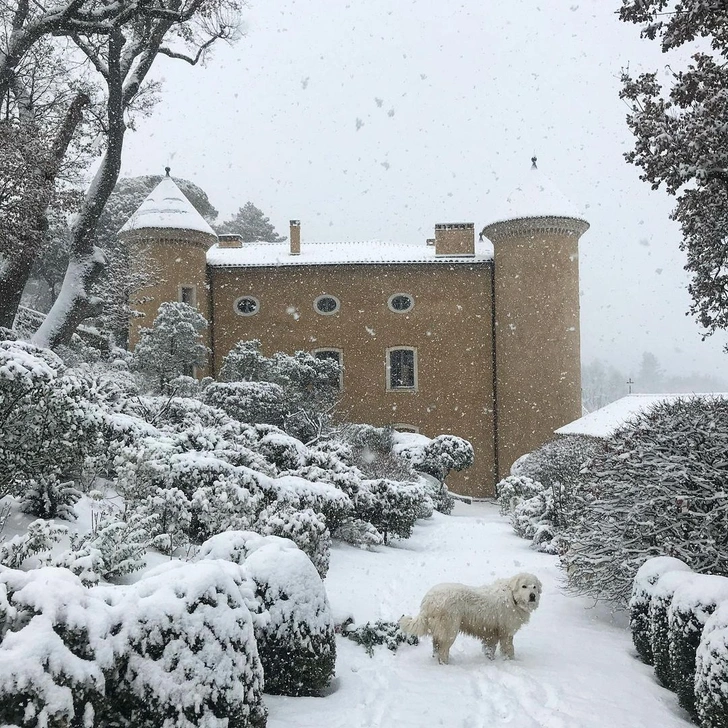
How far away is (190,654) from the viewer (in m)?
2.95

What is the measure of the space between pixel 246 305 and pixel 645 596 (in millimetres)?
23015

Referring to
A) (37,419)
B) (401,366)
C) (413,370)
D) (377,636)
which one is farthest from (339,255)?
(377,636)

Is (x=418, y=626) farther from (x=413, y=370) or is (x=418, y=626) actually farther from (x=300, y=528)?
(x=413, y=370)

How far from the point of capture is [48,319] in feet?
38.0

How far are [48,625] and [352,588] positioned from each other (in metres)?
5.35

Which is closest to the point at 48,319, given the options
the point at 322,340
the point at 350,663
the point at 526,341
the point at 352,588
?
the point at 352,588

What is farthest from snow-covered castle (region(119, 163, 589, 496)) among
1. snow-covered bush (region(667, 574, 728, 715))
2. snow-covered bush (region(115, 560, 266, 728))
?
snow-covered bush (region(115, 560, 266, 728))

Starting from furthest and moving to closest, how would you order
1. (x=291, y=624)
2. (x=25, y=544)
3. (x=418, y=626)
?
(x=418, y=626)
(x=25, y=544)
(x=291, y=624)

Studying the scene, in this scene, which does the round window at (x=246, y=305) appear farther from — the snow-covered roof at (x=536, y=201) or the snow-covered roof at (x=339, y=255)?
the snow-covered roof at (x=536, y=201)

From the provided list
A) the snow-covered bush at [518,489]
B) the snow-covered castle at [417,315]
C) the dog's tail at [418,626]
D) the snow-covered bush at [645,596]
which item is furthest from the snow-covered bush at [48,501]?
the snow-covered castle at [417,315]

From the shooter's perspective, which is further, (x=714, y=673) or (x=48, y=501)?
(x=48, y=501)

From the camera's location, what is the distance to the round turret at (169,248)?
2512 centimetres

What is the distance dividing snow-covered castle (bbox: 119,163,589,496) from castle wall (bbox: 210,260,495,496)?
42 millimetres

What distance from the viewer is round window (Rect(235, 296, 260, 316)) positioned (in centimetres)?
2680
